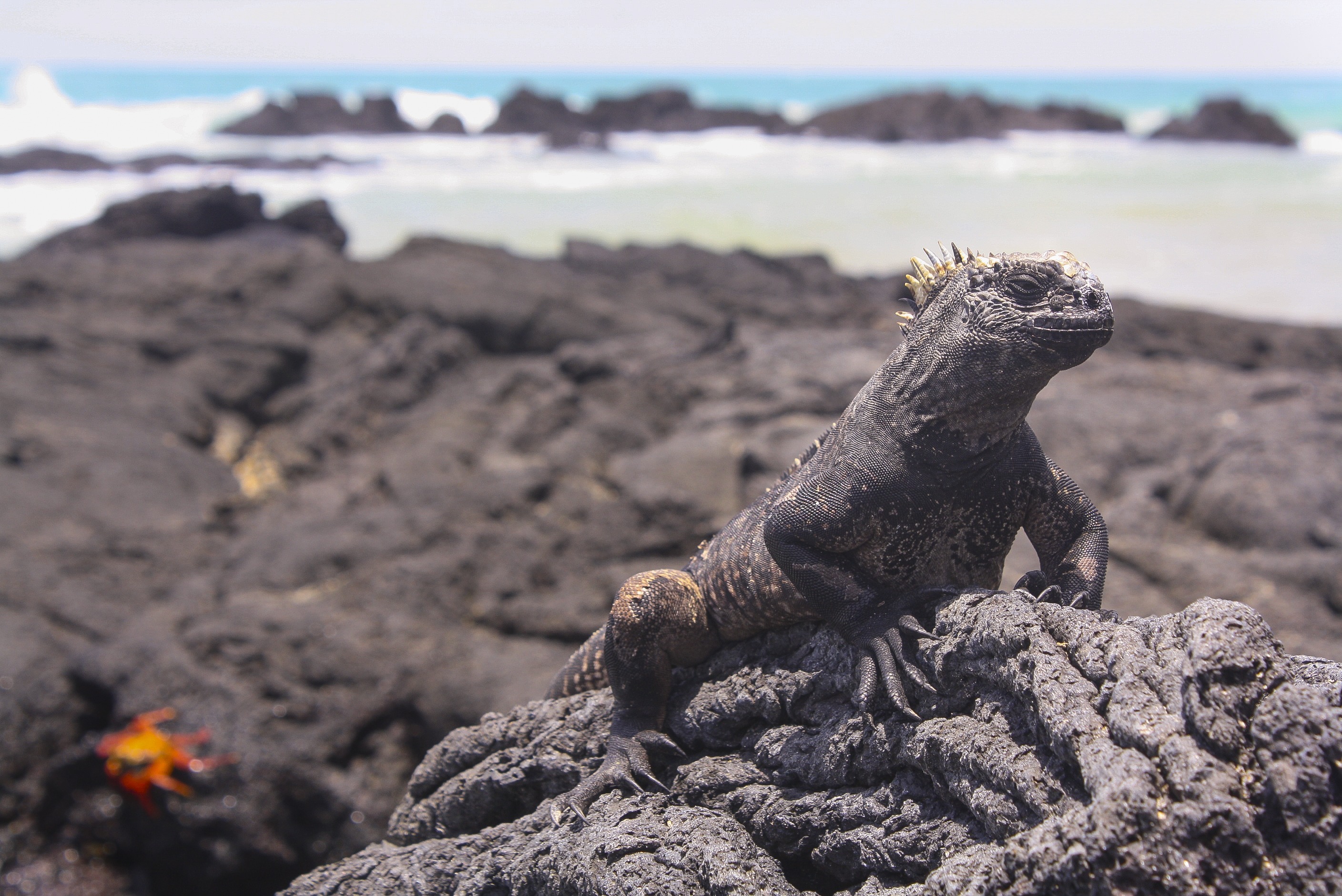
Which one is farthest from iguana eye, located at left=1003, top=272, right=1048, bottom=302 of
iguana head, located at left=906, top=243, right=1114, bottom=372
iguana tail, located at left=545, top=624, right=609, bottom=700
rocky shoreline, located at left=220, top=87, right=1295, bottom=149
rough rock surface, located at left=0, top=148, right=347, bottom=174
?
rocky shoreline, located at left=220, top=87, right=1295, bottom=149

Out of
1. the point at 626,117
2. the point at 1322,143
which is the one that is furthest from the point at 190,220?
the point at 1322,143

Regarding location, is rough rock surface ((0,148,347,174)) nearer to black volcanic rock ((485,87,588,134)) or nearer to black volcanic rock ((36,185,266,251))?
black volcanic rock ((485,87,588,134))

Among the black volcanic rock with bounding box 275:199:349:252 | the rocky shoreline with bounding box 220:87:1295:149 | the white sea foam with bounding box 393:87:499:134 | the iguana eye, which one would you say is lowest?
the black volcanic rock with bounding box 275:199:349:252

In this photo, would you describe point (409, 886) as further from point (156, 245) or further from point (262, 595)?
point (156, 245)

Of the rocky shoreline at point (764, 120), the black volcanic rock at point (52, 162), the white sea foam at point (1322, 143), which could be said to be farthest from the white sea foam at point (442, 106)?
the white sea foam at point (1322, 143)

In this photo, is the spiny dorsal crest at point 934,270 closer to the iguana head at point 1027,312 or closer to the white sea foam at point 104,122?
the iguana head at point 1027,312
